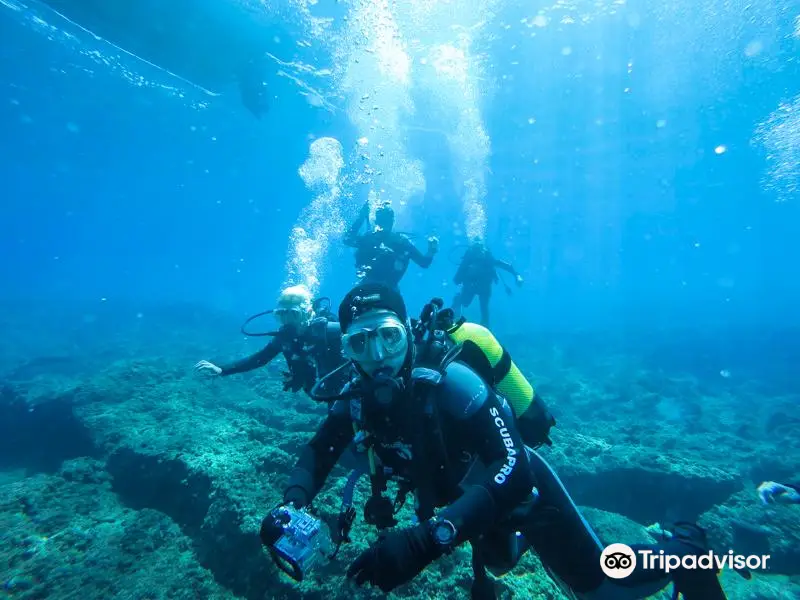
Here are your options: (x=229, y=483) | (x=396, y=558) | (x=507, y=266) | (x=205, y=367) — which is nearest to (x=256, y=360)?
(x=205, y=367)

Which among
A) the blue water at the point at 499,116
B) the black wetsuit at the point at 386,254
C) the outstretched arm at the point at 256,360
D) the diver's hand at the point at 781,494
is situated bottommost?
the diver's hand at the point at 781,494

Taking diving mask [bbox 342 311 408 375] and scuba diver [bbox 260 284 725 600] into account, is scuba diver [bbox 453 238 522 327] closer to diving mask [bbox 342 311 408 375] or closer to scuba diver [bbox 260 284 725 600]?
scuba diver [bbox 260 284 725 600]

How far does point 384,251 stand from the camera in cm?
1020

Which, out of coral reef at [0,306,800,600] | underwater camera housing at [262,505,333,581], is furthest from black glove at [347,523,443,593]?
coral reef at [0,306,800,600]

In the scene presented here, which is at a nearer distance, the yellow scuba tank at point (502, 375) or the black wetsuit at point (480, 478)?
the black wetsuit at point (480, 478)

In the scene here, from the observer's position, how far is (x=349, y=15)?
15.9 metres

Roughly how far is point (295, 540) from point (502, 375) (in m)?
1.87

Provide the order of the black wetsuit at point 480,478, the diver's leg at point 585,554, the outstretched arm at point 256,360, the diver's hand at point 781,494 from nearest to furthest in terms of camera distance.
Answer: the black wetsuit at point 480,478
the diver's leg at point 585,554
the diver's hand at point 781,494
the outstretched arm at point 256,360

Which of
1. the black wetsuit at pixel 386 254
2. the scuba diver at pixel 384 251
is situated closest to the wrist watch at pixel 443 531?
the scuba diver at pixel 384 251

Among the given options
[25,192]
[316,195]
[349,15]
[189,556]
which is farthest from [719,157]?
[25,192]

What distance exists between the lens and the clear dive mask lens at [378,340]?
247 cm

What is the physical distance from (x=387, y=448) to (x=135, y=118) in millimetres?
42166

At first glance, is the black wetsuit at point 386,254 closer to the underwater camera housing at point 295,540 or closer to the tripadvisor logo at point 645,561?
the tripadvisor logo at point 645,561

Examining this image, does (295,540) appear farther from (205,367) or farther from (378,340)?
(205,367)
